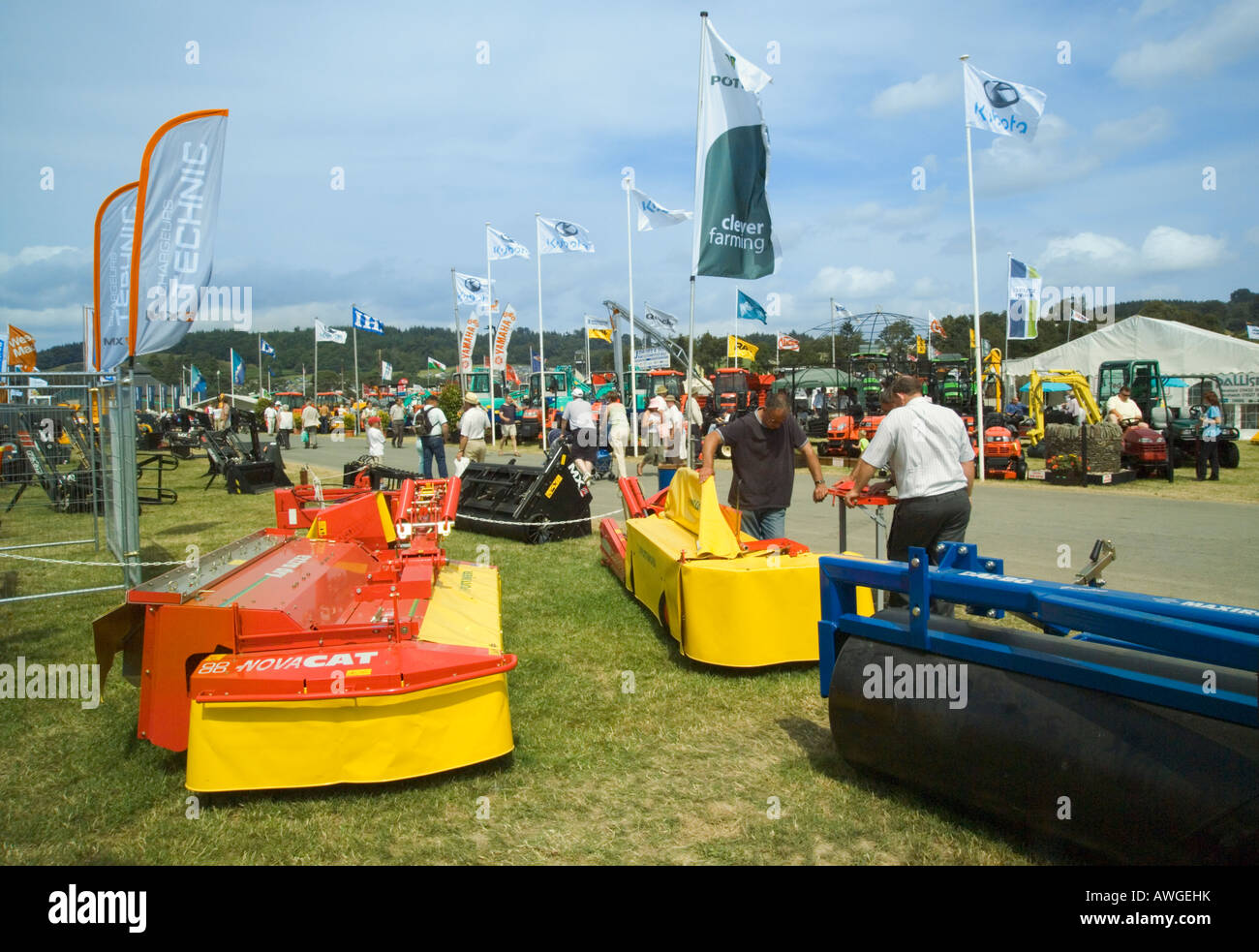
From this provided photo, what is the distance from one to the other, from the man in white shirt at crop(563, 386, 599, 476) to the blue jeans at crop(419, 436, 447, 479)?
219 cm

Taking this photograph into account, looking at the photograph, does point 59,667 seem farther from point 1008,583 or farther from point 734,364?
point 734,364

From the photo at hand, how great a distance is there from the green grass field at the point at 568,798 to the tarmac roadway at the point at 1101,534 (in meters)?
4.41

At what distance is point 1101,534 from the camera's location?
1027 centimetres

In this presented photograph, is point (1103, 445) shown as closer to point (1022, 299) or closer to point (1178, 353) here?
point (1022, 299)

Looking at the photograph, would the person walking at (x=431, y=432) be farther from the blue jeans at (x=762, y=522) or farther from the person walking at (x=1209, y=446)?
the person walking at (x=1209, y=446)

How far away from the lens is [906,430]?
4.92 m

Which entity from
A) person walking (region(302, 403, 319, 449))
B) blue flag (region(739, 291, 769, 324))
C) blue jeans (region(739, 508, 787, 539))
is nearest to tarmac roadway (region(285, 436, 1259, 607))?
blue jeans (region(739, 508, 787, 539))

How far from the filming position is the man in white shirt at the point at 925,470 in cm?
485

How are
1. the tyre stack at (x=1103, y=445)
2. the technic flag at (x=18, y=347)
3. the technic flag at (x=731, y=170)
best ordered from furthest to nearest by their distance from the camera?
the technic flag at (x=18, y=347) < the tyre stack at (x=1103, y=445) < the technic flag at (x=731, y=170)

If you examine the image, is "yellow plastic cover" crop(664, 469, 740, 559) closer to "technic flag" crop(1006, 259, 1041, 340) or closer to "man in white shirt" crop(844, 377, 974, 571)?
Result: "man in white shirt" crop(844, 377, 974, 571)

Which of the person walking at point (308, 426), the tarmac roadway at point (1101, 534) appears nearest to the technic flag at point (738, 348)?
the tarmac roadway at point (1101, 534)

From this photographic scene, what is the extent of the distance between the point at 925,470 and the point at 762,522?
6.92 ft
